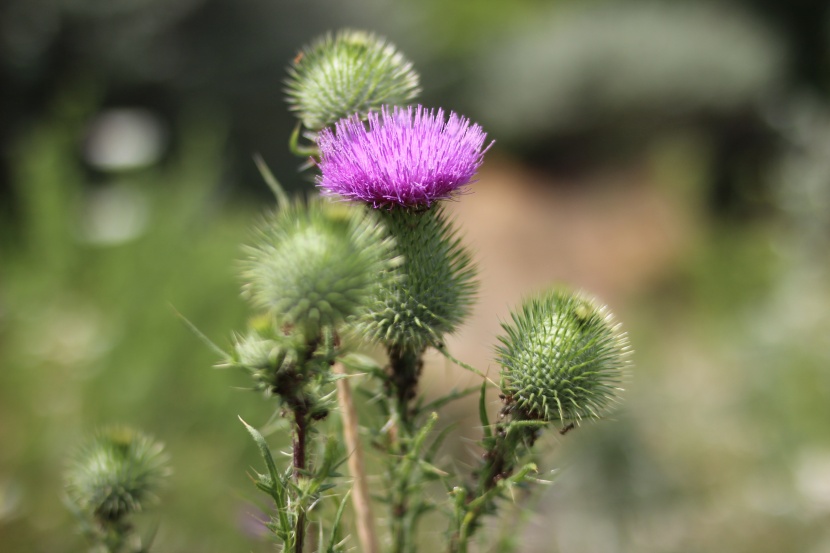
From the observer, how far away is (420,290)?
1637 millimetres

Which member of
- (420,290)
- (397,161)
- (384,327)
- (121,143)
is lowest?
(384,327)

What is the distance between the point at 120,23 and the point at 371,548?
8707 mm

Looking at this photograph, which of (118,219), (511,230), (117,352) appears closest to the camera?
(117,352)

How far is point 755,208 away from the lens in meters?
10.8

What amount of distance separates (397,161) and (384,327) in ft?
1.08

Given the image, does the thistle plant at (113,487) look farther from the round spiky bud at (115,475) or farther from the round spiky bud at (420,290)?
the round spiky bud at (420,290)

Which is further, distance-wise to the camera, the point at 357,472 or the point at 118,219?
the point at 118,219

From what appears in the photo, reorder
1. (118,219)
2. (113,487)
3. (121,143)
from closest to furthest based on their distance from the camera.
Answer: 1. (113,487)
2. (118,219)
3. (121,143)

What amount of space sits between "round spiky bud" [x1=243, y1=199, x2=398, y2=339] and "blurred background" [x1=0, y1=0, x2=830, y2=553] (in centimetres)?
26

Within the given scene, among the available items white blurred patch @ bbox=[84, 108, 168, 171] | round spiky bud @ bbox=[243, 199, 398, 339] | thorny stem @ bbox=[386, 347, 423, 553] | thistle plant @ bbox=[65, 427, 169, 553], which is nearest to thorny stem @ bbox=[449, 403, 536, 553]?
thorny stem @ bbox=[386, 347, 423, 553]

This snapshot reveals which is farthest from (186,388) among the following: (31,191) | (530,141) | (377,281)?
(530,141)

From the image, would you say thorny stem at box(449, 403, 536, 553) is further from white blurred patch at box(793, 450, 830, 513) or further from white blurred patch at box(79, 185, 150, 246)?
white blurred patch at box(79, 185, 150, 246)

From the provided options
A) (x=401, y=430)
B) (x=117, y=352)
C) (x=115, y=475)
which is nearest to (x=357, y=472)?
(x=401, y=430)

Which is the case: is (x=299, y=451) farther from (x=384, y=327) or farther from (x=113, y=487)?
(x=113, y=487)
